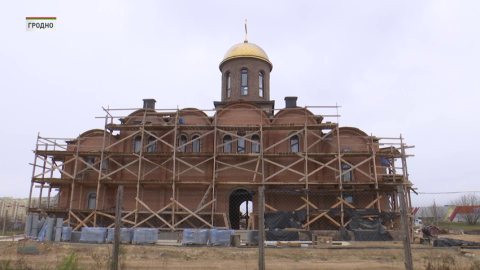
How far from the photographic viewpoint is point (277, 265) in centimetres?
957

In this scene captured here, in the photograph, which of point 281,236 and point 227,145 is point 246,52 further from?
point 281,236

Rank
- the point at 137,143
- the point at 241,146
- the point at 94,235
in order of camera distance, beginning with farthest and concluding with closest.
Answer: the point at 137,143 → the point at 241,146 → the point at 94,235

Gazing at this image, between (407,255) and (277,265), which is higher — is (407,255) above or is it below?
above

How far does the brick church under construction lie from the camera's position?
1858 centimetres

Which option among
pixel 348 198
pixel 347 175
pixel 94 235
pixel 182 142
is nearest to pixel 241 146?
pixel 182 142

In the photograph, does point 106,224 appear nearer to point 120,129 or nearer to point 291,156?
point 120,129

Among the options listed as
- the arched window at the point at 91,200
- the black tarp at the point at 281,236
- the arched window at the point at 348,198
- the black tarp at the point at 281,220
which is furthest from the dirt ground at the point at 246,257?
the arched window at the point at 348,198

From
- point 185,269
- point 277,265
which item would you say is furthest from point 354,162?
point 185,269

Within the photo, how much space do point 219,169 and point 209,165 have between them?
1.09 meters

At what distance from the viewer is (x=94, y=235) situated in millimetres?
15609

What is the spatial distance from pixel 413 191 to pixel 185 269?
15.0 metres

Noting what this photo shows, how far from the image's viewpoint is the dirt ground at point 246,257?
9484 mm

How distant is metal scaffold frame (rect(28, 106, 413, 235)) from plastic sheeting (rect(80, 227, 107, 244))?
102 inches

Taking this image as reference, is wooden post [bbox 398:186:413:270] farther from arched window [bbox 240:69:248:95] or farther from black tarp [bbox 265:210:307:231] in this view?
arched window [bbox 240:69:248:95]
